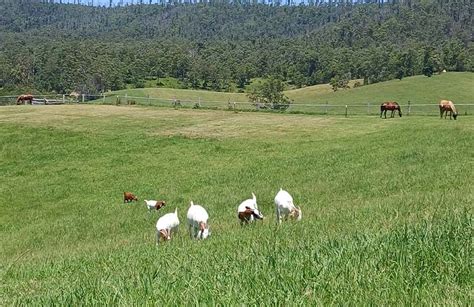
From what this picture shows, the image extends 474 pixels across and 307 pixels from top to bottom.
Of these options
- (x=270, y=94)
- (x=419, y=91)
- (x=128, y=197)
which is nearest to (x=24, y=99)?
(x=128, y=197)

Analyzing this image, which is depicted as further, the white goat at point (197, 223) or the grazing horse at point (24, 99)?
the grazing horse at point (24, 99)

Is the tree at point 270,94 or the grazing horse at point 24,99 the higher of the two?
the grazing horse at point 24,99

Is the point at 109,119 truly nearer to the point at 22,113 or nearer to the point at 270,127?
the point at 22,113

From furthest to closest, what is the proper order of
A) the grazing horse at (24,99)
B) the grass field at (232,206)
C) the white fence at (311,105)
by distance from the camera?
the grazing horse at (24,99) → the white fence at (311,105) → the grass field at (232,206)

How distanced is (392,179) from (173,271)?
59.1 feet

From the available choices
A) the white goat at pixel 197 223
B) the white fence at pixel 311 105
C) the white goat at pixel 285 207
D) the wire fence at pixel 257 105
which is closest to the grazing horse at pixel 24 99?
the wire fence at pixel 257 105

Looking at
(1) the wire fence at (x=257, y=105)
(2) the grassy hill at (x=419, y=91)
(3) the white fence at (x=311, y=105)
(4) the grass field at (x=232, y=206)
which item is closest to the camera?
(4) the grass field at (x=232, y=206)

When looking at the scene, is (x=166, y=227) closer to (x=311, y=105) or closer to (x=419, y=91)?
(x=311, y=105)

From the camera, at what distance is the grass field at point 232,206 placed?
5023 millimetres

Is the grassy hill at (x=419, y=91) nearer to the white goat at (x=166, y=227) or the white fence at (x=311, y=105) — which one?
the white fence at (x=311, y=105)

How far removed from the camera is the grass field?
5.02m

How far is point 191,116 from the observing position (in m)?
57.8

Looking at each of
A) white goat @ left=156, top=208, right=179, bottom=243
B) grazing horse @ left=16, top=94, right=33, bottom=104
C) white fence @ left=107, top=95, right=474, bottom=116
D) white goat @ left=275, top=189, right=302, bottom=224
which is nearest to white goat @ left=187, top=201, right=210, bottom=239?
white goat @ left=156, top=208, right=179, bottom=243

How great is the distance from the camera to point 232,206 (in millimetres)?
22359
